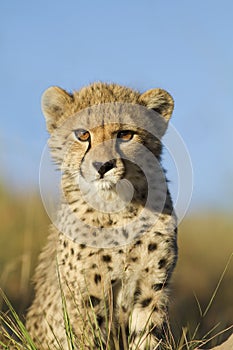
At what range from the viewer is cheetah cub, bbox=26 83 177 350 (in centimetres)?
354

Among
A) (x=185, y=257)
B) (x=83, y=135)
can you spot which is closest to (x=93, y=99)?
(x=83, y=135)

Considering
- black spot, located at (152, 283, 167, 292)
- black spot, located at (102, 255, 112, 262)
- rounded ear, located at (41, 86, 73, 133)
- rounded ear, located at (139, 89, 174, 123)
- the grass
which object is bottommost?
the grass

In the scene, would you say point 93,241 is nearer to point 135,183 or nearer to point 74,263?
point 74,263

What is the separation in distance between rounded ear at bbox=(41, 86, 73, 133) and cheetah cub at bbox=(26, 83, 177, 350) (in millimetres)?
185

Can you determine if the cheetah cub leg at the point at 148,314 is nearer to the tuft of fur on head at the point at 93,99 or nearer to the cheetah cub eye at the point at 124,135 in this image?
the cheetah cub eye at the point at 124,135

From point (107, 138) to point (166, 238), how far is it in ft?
1.92

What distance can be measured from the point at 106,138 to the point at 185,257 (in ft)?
11.8

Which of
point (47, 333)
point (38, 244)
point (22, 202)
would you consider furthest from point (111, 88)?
point (22, 202)

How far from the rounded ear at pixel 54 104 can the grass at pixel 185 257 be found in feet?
4.63

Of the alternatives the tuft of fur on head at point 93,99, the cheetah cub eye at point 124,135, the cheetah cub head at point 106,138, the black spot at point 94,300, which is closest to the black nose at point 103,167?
the cheetah cub head at point 106,138

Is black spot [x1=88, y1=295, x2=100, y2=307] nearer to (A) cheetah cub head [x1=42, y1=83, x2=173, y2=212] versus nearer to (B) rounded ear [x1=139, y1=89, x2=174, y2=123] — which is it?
(A) cheetah cub head [x1=42, y1=83, x2=173, y2=212]

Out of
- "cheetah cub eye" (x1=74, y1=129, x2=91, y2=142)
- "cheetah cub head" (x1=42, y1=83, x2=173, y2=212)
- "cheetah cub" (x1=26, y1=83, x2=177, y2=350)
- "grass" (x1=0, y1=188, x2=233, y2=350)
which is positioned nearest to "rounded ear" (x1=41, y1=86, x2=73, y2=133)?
"cheetah cub head" (x1=42, y1=83, x2=173, y2=212)

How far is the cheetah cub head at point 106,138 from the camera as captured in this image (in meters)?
3.45

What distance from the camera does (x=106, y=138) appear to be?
354 cm
